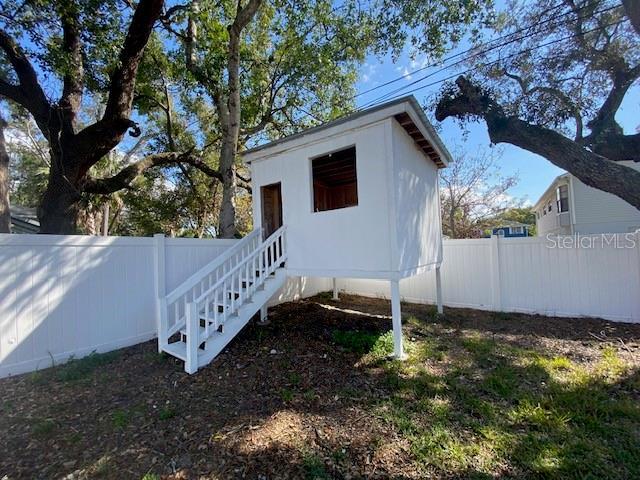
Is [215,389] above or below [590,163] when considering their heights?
below

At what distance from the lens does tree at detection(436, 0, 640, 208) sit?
610 centimetres

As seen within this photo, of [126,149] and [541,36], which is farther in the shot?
[126,149]

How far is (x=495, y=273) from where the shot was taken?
7.01 metres

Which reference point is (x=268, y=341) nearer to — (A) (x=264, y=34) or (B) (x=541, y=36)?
(B) (x=541, y=36)

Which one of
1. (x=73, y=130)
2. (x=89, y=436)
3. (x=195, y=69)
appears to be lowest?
(x=89, y=436)

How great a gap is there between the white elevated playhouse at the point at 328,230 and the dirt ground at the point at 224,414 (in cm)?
58

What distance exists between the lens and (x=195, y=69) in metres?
8.89

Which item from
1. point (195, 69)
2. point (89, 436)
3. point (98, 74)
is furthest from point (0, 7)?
point (89, 436)

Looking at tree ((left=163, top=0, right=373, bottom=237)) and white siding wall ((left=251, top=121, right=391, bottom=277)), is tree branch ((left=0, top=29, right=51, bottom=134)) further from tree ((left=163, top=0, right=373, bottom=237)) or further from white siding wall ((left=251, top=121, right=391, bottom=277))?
white siding wall ((left=251, top=121, right=391, bottom=277))

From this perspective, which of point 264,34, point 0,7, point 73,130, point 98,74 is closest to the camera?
point 0,7

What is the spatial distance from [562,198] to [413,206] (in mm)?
15025

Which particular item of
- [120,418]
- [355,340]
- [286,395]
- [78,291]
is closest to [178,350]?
[120,418]

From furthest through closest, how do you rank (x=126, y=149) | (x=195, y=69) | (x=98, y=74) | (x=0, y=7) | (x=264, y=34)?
(x=126, y=149) < (x=264, y=34) < (x=195, y=69) < (x=98, y=74) < (x=0, y=7)

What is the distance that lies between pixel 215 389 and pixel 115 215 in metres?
17.8
